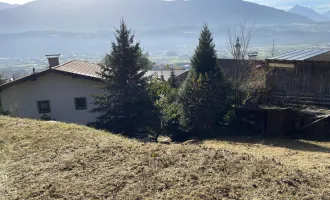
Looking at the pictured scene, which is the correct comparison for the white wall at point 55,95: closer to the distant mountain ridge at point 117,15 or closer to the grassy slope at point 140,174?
the grassy slope at point 140,174

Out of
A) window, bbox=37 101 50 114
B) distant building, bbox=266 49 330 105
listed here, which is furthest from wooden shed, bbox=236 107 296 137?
window, bbox=37 101 50 114

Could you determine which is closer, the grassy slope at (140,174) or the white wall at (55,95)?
the grassy slope at (140,174)

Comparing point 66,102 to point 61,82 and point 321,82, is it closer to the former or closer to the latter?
point 61,82

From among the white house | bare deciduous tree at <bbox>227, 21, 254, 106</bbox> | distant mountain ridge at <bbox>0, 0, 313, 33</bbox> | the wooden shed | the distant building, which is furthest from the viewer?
distant mountain ridge at <bbox>0, 0, 313, 33</bbox>

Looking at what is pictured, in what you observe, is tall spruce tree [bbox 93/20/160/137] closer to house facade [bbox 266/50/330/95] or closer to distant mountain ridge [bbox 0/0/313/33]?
house facade [bbox 266/50/330/95]

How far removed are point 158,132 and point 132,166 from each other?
7.93 meters

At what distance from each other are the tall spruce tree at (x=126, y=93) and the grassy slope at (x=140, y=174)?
5876mm

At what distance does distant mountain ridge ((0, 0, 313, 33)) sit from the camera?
14050 centimetres

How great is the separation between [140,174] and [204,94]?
787 cm

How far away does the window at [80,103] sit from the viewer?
1603 cm

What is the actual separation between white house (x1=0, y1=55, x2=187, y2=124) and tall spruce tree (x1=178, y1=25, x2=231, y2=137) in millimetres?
5835

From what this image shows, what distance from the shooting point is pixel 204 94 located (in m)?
12.3

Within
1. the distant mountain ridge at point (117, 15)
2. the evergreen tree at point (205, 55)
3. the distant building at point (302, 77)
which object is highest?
the distant mountain ridge at point (117, 15)

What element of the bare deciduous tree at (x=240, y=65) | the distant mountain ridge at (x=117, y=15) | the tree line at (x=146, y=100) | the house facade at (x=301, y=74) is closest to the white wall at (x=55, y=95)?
the tree line at (x=146, y=100)
